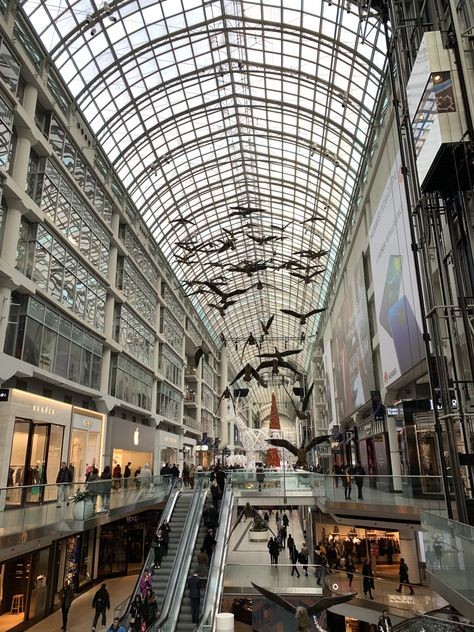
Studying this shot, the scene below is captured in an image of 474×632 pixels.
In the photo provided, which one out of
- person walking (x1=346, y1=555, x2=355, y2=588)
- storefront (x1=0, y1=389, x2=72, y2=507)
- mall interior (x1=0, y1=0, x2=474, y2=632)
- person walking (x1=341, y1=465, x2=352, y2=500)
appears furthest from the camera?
storefront (x1=0, y1=389, x2=72, y2=507)

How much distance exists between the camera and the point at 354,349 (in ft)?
107

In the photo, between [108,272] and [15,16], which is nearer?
[15,16]

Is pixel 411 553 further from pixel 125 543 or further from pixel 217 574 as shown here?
pixel 125 543

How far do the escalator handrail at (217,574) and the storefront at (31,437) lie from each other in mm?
6975

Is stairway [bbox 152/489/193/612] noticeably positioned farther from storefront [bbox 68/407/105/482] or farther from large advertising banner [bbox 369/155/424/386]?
large advertising banner [bbox 369/155/424/386]

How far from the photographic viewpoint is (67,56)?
2492 centimetres

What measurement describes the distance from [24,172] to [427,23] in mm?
15052

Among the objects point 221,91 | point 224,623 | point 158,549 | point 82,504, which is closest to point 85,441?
point 158,549

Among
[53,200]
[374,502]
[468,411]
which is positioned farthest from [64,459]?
[468,411]

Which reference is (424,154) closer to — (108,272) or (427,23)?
(427,23)

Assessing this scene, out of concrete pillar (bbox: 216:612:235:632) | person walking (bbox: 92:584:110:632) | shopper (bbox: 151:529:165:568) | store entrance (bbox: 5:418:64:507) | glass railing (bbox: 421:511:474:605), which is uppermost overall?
store entrance (bbox: 5:418:64:507)

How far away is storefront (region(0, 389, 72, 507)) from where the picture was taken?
18516mm

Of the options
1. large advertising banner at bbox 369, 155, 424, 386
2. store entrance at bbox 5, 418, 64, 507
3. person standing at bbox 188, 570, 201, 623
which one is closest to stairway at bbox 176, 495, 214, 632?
person standing at bbox 188, 570, 201, 623

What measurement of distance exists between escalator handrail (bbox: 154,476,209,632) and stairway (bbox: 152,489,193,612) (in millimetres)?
526
